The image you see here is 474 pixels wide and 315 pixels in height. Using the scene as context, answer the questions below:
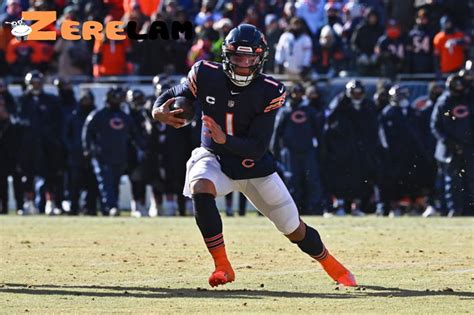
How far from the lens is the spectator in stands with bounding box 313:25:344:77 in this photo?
1941cm

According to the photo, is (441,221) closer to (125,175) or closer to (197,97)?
(125,175)

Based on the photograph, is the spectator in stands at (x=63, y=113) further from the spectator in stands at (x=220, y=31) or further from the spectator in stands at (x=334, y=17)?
the spectator in stands at (x=334, y=17)

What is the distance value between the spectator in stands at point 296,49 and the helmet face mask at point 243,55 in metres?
10.5

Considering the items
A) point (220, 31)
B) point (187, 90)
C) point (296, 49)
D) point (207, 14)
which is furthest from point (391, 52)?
point (187, 90)

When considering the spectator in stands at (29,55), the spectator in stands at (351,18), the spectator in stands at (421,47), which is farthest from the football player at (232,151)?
the spectator in stands at (29,55)

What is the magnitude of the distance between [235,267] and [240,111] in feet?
6.41

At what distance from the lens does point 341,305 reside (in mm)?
7648

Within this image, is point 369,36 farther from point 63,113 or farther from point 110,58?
point 63,113

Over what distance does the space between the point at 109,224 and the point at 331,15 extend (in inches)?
255

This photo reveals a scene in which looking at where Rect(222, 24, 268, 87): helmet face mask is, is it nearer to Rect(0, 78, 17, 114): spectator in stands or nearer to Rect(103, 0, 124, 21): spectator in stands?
Rect(0, 78, 17, 114): spectator in stands

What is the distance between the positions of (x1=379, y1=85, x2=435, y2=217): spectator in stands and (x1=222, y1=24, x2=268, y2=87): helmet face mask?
950 centimetres

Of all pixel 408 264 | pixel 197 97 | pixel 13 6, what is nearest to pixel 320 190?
pixel 13 6

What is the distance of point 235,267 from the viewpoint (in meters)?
9.99

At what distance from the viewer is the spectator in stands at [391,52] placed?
1912cm
